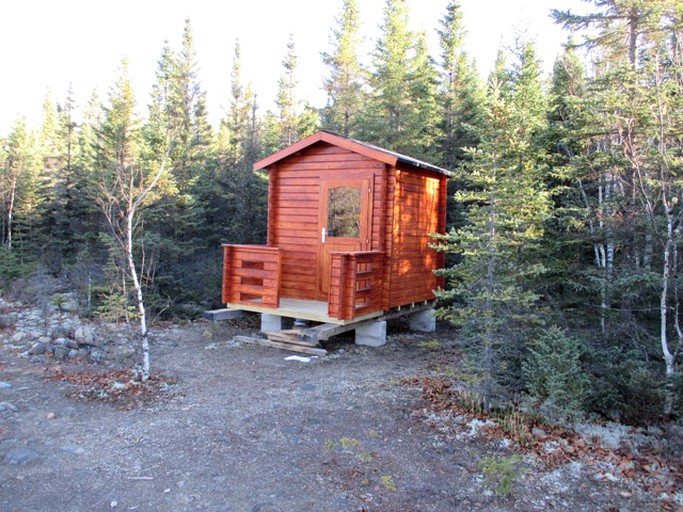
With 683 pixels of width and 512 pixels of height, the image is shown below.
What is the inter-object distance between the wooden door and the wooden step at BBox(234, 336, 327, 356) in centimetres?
119

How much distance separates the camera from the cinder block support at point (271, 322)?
28.9ft

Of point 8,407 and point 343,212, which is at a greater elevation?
point 343,212

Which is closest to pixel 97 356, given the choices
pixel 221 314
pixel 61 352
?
pixel 61 352

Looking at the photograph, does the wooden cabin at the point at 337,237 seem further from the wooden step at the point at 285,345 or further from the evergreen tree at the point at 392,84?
the evergreen tree at the point at 392,84

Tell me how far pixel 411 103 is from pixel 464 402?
13.3m

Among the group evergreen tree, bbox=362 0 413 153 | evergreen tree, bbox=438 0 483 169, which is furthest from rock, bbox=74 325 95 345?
evergreen tree, bbox=362 0 413 153

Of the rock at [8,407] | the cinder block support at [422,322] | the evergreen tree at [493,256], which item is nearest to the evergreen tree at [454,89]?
the cinder block support at [422,322]

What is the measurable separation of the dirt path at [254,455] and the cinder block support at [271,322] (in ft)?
8.48

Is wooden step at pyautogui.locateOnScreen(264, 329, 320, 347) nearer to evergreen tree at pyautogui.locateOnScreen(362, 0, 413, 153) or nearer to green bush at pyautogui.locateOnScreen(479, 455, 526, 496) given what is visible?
green bush at pyautogui.locateOnScreen(479, 455, 526, 496)

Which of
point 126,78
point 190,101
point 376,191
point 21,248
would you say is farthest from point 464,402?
point 190,101

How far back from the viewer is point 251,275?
27.3 feet

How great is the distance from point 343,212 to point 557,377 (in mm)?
4827

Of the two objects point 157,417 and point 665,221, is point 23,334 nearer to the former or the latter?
point 157,417

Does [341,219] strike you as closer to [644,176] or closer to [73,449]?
[644,176]
